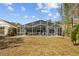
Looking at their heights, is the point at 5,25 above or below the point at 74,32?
above

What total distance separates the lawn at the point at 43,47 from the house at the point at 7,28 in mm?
267

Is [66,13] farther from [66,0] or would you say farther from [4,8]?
[4,8]

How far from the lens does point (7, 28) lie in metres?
6.01

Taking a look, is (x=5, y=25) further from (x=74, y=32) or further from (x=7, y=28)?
(x=74, y=32)

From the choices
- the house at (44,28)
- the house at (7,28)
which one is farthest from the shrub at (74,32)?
the house at (7,28)

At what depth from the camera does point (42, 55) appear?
19.4 ft

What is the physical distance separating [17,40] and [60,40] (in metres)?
0.84

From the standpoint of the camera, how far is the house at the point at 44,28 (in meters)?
5.98

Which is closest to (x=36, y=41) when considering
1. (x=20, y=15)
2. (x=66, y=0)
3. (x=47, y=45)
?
(x=47, y=45)

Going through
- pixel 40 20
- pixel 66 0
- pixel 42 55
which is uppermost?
pixel 66 0

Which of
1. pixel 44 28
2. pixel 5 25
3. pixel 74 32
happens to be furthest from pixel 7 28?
pixel 74 32

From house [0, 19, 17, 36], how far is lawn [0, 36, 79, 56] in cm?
27

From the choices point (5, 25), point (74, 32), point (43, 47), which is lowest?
point (43, 47)

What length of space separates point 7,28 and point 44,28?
2.39 ft
